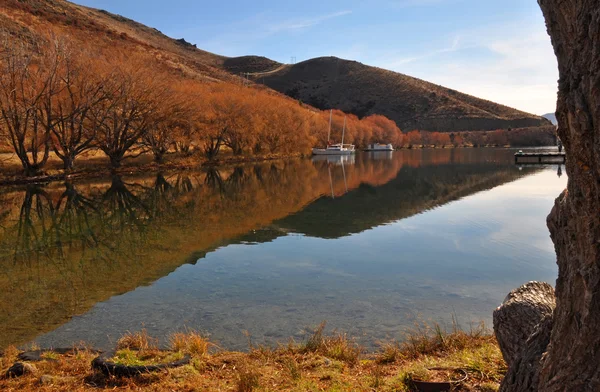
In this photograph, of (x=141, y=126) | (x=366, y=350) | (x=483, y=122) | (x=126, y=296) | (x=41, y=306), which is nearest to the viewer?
(x=366, y=350)

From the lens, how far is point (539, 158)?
50.0m

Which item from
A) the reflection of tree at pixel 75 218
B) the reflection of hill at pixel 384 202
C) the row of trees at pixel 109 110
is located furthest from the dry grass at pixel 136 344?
the row of trees at pixel 109 110

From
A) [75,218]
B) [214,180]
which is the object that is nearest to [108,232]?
[75,218]

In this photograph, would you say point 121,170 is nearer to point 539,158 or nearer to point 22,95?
point 22,95

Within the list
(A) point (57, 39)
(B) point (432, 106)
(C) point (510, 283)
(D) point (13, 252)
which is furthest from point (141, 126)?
(B) point (432, 106)

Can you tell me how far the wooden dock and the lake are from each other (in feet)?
82.1

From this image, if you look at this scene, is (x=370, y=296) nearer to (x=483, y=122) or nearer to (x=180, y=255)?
(x=180, y=255)

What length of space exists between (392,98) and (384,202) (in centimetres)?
11727

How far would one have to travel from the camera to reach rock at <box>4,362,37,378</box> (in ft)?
18.9

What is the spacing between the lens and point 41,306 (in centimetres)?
975

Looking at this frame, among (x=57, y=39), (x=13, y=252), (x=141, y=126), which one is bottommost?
(x=13, y=252)

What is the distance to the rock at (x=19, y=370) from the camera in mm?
5746

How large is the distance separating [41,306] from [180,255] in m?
4.75

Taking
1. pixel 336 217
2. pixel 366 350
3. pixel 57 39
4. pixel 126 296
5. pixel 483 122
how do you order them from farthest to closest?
pixel 483 122
pixel 57 39
pixel 336 217
pixel 126 296
pixel 366 350
